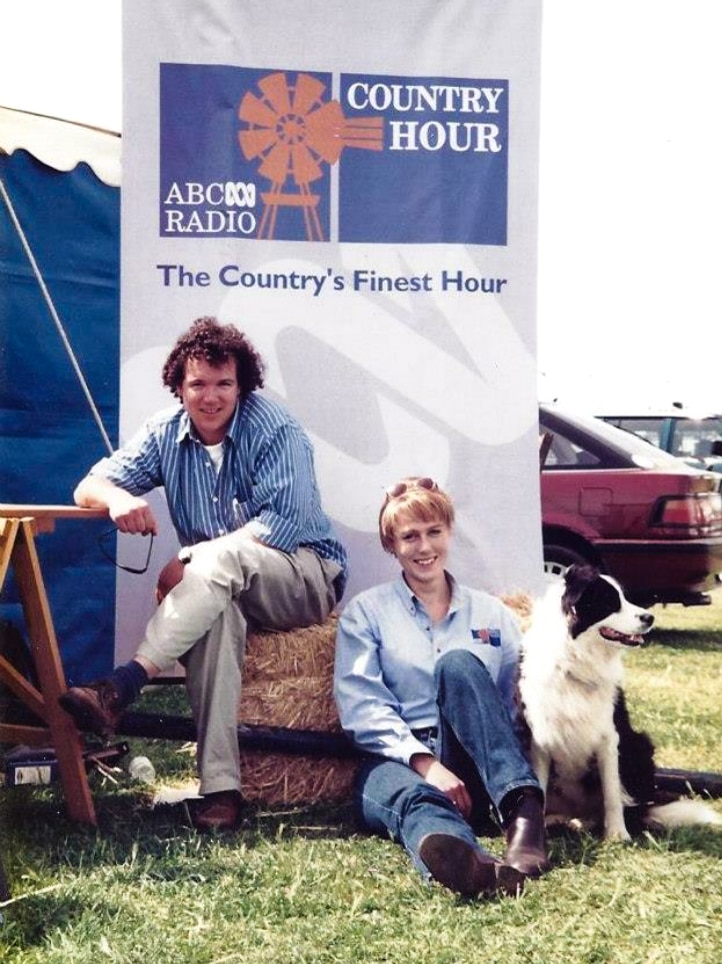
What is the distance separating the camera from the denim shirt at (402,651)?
3469 mm

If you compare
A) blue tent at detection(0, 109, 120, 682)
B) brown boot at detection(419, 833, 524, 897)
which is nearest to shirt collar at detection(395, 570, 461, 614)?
brown boot at detection(419, 833, 524, 897)

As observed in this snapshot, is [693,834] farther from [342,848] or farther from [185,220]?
[185,220]

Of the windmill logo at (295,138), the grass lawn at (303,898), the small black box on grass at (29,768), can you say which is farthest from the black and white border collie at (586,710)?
the windmill logo at (295,138)

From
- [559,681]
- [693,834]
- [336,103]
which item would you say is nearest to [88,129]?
[336,103]

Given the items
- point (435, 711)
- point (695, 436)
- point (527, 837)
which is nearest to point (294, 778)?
point (435, 711)

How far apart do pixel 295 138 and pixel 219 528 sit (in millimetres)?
1385

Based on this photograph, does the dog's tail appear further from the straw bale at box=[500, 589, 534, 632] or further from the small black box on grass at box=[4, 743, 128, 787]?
the small black box on grass at box=[4, 743, 128, 787]

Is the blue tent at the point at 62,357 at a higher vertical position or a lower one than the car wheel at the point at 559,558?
higher

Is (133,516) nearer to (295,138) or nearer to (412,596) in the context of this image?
(412,596)

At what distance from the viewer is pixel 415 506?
3.52 m

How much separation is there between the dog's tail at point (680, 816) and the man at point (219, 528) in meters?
1.17

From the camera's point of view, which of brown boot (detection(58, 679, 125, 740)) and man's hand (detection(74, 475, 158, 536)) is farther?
man's hand (detection(74, 475, 158, 536))

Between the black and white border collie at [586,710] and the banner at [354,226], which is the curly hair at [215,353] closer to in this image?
the banner at [354,226]

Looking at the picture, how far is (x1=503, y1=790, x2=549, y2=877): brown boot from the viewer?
296 centimetres
